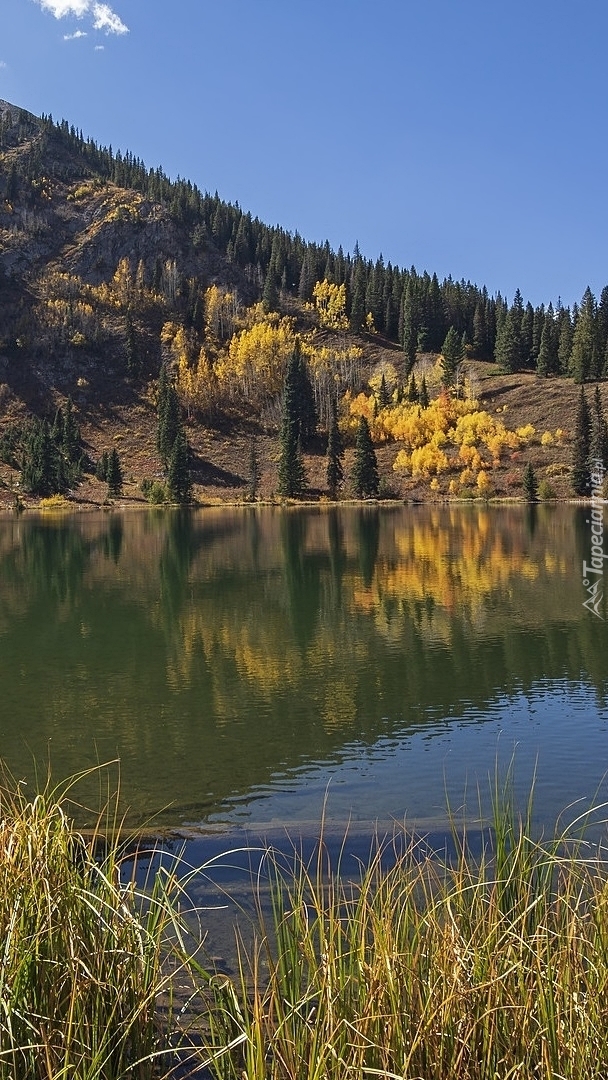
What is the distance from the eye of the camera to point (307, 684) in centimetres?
2125

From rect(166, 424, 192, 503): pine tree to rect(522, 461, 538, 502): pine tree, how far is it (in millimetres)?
51672

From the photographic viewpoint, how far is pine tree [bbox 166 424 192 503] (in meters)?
128

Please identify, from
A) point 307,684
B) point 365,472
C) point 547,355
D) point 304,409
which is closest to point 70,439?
point 304,409

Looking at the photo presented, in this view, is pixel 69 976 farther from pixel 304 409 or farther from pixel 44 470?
pixel 304 409

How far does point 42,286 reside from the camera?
190750mm

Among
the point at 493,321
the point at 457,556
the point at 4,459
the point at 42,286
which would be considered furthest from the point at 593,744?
the point at 42,286

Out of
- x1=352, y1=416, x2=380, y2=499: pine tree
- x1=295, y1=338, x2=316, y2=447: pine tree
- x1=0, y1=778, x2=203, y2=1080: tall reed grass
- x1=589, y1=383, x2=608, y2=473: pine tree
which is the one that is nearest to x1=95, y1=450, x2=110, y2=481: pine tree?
x1=295, y1=338, x2=316, y2=447: pine tree

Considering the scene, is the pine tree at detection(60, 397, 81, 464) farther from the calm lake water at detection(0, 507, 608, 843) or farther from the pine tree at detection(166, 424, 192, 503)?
the calm lake water at detection(0, 507, 608, 843)

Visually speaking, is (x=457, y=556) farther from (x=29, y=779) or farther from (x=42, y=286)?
(x=42, y=286)

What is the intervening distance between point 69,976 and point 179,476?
125955 mm

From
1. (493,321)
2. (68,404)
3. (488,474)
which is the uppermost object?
(493,321)

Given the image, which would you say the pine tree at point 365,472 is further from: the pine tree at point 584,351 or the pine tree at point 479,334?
the pine tree at point 479,334

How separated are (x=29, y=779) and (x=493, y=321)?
19013 cm

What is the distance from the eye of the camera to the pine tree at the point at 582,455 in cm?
11181
